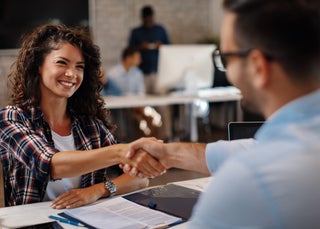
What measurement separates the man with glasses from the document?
68cm

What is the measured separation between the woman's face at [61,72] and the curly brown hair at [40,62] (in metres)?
0.02

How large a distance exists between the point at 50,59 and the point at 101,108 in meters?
0.32

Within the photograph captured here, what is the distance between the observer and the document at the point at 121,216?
1.48 meters

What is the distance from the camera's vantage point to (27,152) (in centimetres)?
177

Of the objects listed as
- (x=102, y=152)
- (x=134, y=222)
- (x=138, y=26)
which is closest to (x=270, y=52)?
(x=134, y=222)

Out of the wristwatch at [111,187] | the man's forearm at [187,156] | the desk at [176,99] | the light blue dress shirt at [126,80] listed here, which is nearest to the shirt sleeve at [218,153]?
the man's forearm at [187,156]

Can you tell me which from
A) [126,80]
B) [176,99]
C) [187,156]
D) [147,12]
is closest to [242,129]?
[187,156]

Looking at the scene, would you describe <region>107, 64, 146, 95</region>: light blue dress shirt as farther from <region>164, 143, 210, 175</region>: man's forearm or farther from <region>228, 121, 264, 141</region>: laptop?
<region>164, 143, 210, 175</region>: man's forearm

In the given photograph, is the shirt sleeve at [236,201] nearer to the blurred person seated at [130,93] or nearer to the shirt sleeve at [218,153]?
the shirt sleeve at [218,153]

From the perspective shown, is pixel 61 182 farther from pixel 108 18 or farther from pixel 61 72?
pixel 108 18

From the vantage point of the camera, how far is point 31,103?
195 cm

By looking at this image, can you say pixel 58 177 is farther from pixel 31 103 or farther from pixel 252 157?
pixel 252 157

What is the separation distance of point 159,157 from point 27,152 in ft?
1.56

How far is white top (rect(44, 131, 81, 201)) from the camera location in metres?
1.90
